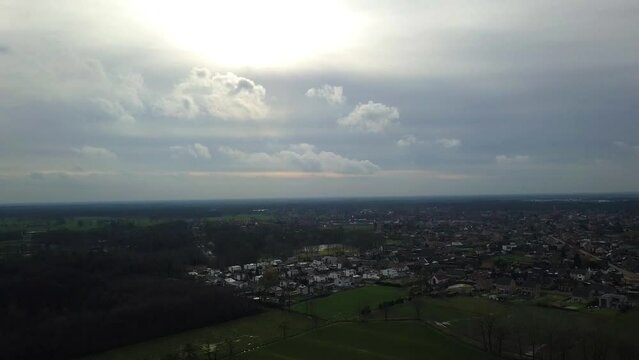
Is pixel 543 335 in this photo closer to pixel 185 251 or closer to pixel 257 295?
pixel 257 295

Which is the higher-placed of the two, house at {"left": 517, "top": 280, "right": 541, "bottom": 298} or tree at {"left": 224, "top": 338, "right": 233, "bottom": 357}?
house at {"left": 517, "top": 280, "right": 541, "bottom": 298}

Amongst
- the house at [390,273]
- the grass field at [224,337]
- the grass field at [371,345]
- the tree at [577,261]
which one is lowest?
the grass field at [224,337]

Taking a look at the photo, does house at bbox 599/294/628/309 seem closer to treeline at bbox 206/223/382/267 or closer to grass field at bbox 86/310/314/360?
grass field at bbox 86/310/314/360

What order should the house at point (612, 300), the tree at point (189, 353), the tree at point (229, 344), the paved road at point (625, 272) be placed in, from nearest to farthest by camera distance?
1. the tree at point (189, 353)
2. the tree at point (229, 344)
3. the house at point (612, 300)
4. the paved road at point (625, 272)

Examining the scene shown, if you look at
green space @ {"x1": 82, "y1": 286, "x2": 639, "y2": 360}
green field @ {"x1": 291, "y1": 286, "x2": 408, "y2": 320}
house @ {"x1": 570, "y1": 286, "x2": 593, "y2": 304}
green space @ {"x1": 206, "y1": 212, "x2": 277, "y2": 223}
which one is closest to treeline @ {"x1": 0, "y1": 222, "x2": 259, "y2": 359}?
green space @ {"x1": 82, "y1": 286, "x2": 639, "y2": 360}

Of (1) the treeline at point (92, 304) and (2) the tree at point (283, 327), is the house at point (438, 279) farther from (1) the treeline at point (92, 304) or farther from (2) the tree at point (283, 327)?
(2) the tree at point (283, 327)

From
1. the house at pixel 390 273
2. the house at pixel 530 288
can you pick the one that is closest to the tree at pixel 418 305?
the house at pixel 530 288

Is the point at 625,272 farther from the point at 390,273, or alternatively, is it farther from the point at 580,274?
the point at 390,273
